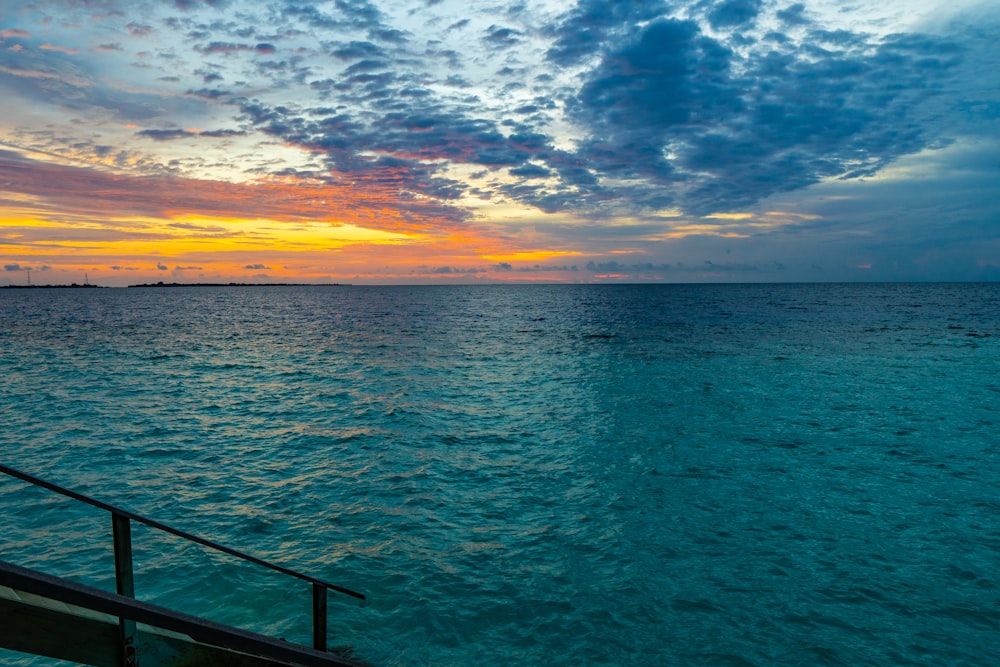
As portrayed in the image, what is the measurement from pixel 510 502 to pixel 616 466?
15.8 ft

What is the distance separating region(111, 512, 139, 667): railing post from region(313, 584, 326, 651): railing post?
2261 millimetres

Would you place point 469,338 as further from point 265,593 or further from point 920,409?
point 265,593

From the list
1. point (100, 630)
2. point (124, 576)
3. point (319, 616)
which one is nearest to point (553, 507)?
point (319, 616)

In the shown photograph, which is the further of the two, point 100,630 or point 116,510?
point 116,510

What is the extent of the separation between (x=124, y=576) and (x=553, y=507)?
11407mm

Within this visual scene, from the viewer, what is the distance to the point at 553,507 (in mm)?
14773

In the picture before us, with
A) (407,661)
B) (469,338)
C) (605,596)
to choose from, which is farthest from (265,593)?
(469,338)

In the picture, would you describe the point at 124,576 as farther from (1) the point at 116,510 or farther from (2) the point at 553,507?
(2) the point at 553,507

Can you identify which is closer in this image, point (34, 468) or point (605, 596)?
point (605, 596)

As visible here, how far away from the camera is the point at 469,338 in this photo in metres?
63.6

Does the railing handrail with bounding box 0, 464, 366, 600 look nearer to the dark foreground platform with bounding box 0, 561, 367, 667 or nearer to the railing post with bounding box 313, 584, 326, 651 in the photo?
the railing post with bounding box 313, 584, 326, 651

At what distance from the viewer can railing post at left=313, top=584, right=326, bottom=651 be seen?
658 centimetres

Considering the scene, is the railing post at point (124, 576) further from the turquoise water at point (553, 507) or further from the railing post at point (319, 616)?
the turquoise water at point (553, 507)

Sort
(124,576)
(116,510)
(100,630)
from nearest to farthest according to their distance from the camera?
1. (100,630)
2. (116,510)
3. (124,576)
